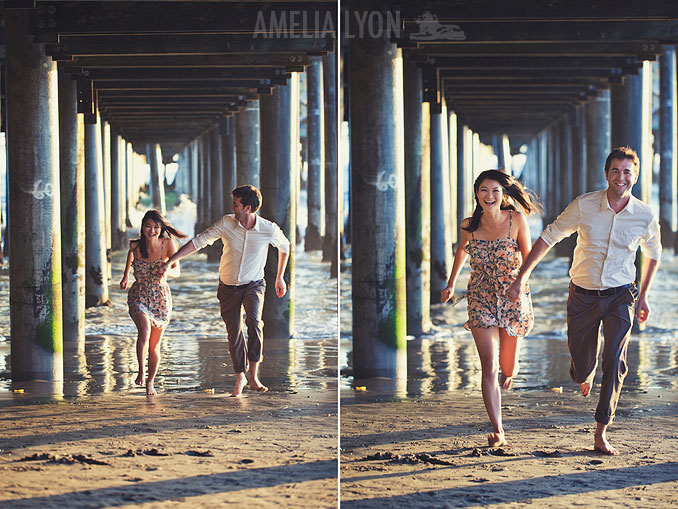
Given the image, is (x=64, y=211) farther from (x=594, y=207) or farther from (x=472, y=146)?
(x=472, y=146)

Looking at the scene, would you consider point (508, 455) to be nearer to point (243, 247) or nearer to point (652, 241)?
point (652, 241)

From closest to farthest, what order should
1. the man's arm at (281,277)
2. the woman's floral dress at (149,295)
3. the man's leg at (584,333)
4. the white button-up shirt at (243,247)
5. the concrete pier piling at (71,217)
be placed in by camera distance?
the man's leg at (584,333) → the man's arm at (281,277) → the white button-up shirt at (243,247) → the woman's floral dress at (149,295) → the concrete pier piling at (71,217)

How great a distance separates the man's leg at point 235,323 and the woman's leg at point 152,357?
0.58m

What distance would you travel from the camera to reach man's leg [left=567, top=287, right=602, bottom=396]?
5.91 metres

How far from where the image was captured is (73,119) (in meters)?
11.3

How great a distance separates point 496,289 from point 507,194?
536mm

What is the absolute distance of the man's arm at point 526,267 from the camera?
18.7ft

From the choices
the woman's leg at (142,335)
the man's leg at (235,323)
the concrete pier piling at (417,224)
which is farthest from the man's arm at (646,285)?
the concrete pier piling at (417,224)

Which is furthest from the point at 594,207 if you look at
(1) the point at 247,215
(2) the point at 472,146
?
(2) the point at 472,146

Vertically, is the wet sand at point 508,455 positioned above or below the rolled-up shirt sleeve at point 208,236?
below

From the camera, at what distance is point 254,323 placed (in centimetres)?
765

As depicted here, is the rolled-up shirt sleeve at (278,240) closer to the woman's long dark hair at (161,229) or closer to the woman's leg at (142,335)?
the woman's long dark hair at (161,229)

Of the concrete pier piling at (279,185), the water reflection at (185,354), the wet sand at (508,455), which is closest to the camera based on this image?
the wet sand at (508,455)

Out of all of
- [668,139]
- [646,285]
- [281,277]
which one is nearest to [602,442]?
[646,285]
